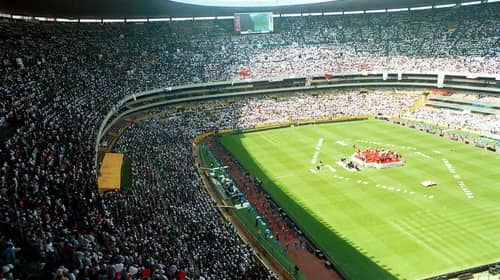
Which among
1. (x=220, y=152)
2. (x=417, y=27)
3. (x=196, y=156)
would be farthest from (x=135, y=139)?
(x=417, y=27)

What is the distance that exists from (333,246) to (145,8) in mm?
45677

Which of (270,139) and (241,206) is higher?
(270,139)

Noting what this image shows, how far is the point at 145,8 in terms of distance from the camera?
2440 inches

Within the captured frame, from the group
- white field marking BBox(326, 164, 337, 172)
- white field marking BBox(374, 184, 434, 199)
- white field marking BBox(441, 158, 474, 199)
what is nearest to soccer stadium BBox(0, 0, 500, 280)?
white field marking BBox(374, 184, 434, 199)

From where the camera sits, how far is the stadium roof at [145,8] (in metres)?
47.2

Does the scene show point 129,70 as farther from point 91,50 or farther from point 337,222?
point 337,222

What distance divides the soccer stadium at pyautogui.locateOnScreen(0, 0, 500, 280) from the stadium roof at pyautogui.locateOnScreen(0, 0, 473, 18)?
486mm

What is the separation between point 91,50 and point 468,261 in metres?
50.4

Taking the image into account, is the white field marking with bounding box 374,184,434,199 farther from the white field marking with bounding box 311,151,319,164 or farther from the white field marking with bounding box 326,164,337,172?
the white field marking with bounding box 311,151,319,164

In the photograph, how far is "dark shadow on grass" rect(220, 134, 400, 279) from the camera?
26.1 metres

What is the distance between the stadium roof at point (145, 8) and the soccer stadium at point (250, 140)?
49 cm

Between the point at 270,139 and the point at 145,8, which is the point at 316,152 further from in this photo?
the point at 145,8

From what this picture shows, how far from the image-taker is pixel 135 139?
46062mm

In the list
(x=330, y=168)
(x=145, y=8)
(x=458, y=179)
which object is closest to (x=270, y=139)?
(x=330, y=168)
